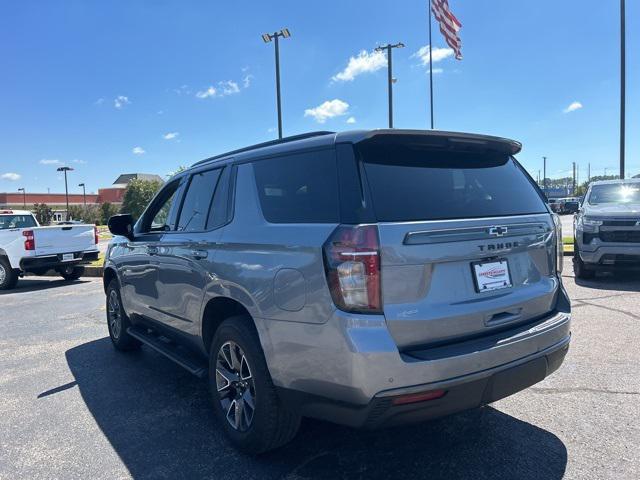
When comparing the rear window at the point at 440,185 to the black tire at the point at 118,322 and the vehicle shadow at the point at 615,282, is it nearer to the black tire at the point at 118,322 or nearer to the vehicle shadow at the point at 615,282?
the black tire at the point at 118,322

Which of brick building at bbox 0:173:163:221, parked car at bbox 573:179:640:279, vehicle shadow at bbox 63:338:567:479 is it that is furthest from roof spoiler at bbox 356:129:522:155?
brick building at bbox 0:173:163:221

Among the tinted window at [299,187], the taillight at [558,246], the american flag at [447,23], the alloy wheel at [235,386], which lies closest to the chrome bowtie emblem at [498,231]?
the taillight at [558,246]

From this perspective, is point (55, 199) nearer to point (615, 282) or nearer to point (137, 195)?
point (137, 195)

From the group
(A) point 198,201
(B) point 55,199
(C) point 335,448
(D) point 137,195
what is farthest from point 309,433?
(B) point 55,199

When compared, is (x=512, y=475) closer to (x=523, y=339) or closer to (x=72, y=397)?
(x=523, y=339)

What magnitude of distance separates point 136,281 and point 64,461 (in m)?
2.01

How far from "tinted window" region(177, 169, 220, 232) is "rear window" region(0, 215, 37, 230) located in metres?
10.8

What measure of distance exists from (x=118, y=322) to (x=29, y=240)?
279 inches

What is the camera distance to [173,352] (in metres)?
4.13

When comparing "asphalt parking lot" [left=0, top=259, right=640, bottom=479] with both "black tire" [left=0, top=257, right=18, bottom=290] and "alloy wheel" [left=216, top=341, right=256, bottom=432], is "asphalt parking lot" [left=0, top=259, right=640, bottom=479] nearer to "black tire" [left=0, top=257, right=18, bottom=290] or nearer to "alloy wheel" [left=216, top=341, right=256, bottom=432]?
"alloy wheel" [left=216, top=341, right=256, bottom=432]

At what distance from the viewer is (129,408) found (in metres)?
4.01

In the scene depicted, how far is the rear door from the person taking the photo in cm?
246

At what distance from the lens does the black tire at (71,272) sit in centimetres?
1264

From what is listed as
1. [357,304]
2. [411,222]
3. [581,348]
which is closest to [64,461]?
[357,304]
